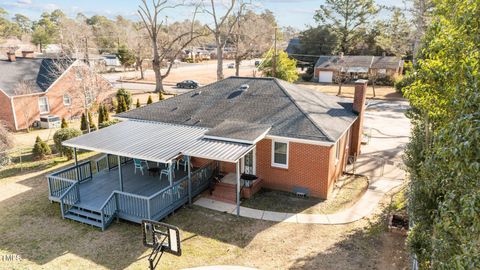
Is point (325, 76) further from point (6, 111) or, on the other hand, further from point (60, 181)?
point (60, 181)

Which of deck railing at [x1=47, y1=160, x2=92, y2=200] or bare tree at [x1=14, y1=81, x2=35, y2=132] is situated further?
bare tree at [x1=14, y1=81, x2=35, y2=132]

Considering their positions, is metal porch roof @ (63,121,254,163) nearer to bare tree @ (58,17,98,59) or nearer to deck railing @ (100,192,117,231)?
deck railing @ (100,192,117,231)

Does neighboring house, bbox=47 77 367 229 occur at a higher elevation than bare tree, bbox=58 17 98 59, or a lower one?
lower

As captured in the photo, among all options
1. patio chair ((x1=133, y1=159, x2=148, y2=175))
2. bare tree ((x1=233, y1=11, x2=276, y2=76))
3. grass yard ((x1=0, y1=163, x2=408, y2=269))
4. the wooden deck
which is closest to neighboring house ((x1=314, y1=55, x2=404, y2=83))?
bare tree ((x1=233, y1=11, x2=276, y2=76))

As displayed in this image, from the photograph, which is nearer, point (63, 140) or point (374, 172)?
point (374, 172)

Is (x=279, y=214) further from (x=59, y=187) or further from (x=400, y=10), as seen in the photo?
(x=400, y=10)

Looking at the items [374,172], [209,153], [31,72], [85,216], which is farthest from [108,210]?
[31,72]

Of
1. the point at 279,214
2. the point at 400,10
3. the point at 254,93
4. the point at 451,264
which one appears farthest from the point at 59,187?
the point at 400,10
